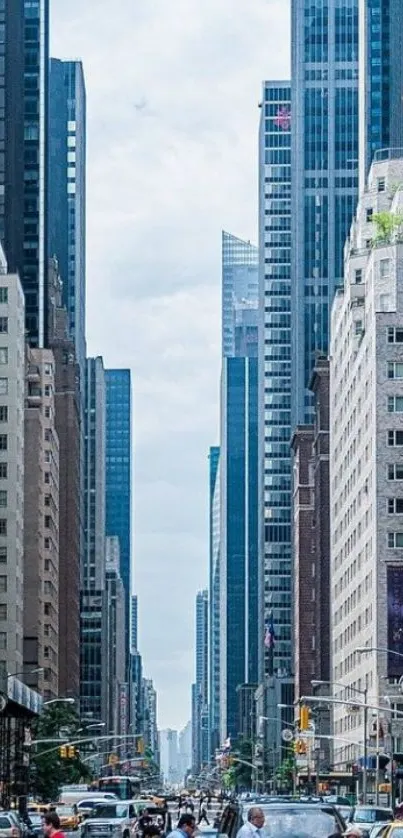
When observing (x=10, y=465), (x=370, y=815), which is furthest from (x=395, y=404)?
(x=370, y=815)

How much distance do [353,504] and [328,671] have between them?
145 ft

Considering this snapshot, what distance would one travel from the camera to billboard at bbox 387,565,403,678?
5207 inches

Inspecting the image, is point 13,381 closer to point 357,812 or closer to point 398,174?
point 398,174

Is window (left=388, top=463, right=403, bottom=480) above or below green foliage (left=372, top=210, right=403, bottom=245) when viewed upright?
below

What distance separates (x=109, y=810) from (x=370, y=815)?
9748mm

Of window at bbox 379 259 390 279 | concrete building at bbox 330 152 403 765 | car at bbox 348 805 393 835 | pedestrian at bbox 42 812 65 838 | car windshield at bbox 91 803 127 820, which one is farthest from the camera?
window at bbox 379 259 390 279

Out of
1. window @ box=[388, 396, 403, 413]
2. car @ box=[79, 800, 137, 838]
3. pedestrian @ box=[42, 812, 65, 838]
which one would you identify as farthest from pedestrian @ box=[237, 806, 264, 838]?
window @ box=[388, 396, 403, 413]

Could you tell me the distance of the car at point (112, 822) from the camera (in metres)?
61.7

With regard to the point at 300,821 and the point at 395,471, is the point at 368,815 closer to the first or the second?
the point at 300,821

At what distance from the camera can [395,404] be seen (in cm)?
13825

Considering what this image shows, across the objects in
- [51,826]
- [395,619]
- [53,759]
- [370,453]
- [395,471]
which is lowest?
[51,826]

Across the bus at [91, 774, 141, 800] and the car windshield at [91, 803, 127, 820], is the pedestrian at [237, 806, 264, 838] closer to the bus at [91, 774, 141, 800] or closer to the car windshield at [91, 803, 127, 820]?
the car windshield at [91, 803, 127, 820]

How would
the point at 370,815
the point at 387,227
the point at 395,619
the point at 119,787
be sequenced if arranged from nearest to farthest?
the point at 370,815 < the point at 119,787 < the point at 395,619 < the point at 387,227

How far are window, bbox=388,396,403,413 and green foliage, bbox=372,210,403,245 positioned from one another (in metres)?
11.5
